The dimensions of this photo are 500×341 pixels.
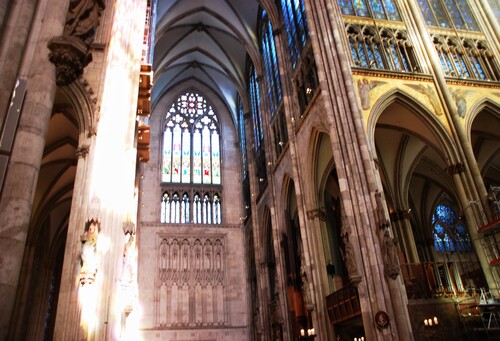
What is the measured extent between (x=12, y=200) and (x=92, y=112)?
5185 millimetres

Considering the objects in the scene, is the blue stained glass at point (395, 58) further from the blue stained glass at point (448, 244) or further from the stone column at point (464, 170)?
the blue stained glass at point (448, 244)

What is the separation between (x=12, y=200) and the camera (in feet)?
19.2

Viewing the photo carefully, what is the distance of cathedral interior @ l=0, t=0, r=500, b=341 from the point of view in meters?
8.66

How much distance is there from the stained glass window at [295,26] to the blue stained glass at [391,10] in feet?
11.7

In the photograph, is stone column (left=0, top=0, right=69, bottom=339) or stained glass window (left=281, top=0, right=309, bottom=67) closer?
stone column (left=0, top=0, right=69, bottom=339)

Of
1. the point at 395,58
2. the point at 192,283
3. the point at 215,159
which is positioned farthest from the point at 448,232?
the point at 215,159

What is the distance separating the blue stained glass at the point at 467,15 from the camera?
64.0ft

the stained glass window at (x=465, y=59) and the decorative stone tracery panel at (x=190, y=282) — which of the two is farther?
the decorative stone tracery panel at (x=190, y=282)

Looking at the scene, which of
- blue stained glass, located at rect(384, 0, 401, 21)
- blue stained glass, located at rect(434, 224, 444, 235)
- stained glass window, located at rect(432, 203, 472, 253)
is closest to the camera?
blue stained glass, located at rect(384, 0, 401, 21)

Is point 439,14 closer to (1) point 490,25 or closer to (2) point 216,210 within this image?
(1) point 490,25

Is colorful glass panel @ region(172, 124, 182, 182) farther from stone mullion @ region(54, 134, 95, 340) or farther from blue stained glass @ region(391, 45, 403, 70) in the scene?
stone mullion @ region(54, 134, 95, 340)

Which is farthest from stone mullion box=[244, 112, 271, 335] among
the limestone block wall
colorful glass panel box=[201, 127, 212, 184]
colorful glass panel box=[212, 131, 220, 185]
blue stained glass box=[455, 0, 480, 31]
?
blue stained glass box=[455, 0, 480, 31]

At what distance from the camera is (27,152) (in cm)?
635

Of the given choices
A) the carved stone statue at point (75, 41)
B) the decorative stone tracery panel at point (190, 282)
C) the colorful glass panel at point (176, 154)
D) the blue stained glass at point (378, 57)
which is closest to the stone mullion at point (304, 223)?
the blue stained glass at point (378, 57)
